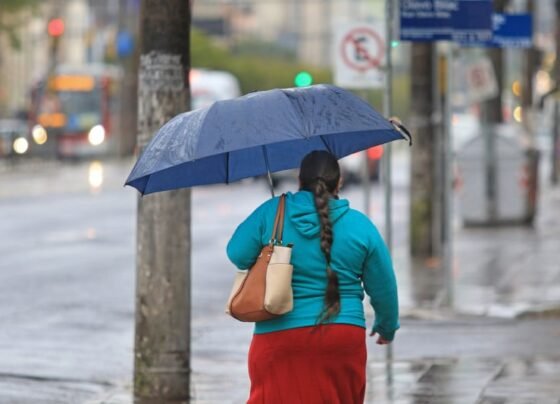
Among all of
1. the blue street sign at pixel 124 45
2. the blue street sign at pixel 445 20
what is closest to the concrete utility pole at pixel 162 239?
the blue street sign at pixel 445 20

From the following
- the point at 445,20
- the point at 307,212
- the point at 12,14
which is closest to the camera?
the point at 307,212

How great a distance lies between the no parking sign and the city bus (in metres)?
45.6

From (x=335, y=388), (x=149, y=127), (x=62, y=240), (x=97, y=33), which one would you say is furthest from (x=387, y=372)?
(x=97, y=33)

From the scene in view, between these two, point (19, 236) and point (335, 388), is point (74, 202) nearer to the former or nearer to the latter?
point (19, 236)

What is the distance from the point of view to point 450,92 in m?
16.5

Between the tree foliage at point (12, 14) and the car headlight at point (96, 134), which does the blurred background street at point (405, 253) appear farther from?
the car headlight at point (96, 134)

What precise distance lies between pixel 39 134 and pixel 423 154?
38.6 m

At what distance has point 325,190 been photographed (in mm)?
6359

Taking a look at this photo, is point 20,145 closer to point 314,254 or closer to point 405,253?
point 405,253

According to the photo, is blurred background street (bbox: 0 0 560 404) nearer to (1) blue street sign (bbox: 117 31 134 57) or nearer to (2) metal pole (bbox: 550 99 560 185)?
(2) metal pole (bbox: 550 99 560 185)

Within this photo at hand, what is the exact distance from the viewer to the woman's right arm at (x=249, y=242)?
20.9 ft

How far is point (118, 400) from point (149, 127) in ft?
5.79

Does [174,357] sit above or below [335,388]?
below

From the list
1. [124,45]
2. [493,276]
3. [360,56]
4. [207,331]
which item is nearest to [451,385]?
[207,331]
